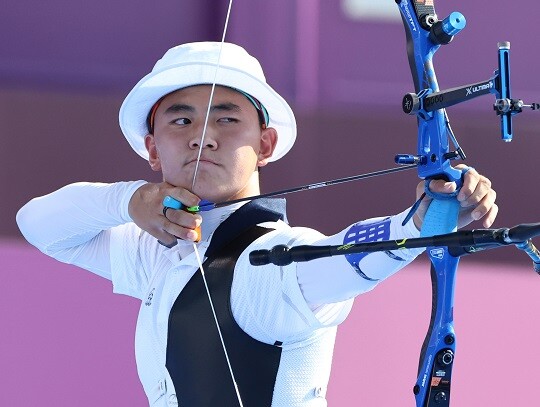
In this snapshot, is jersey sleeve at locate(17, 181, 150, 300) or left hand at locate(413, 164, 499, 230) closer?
left hand at locate(413, 164, 499, 230)

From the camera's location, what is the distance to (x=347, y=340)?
3451mm

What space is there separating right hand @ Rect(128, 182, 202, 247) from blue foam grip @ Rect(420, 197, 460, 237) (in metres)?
0.50

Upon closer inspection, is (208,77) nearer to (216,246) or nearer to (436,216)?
(216,246)

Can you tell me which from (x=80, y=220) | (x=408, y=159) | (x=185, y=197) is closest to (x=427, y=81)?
(x=408, y=159)

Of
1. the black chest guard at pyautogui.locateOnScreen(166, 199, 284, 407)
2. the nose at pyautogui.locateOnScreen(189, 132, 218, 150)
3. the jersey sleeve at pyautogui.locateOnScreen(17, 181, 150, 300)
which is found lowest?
the black chest guard at pyautogui.locateOnScreen(166, 199, 284, 407)

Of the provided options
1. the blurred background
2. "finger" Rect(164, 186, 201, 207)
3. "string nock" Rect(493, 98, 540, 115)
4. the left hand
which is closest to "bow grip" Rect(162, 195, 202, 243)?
"finger" Rect(164, 186, 201, 207)

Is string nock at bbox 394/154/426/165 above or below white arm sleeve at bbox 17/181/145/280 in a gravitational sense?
below

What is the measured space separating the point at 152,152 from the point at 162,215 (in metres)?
0.31

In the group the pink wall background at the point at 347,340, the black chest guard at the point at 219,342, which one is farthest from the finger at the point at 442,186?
the pink wall background at the point at 347,340

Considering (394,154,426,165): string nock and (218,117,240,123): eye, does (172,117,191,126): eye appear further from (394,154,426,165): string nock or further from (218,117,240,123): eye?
(394,154,426,165): string nock

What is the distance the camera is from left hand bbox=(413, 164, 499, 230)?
184cm

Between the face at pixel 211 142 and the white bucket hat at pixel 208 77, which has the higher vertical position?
the white bucket hat at pixel 208 77

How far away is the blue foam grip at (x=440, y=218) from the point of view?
6.02ft

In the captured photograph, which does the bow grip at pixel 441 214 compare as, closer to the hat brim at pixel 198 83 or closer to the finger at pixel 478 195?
the finger at pixel 478 195
